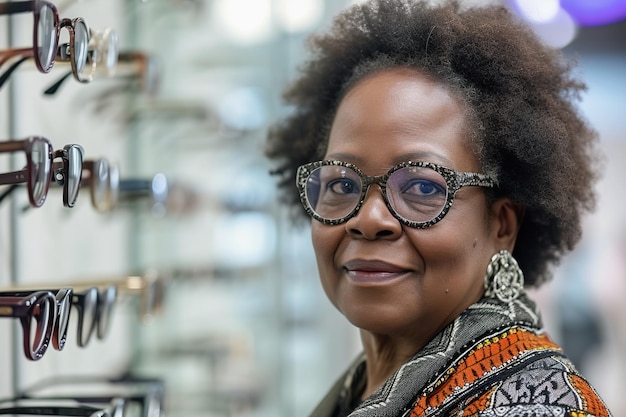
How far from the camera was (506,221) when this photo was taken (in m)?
1.64

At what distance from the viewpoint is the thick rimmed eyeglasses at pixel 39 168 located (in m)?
1.35

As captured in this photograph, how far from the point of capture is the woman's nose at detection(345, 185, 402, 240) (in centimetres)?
149

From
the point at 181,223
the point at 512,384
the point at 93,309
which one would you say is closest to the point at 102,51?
the point at 93,309

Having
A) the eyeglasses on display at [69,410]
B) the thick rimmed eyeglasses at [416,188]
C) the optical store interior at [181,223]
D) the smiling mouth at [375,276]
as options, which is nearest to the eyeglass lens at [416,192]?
the thick rimmed eyeglasses at [416,188]

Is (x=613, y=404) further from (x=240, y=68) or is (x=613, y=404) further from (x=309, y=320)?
(x=240, y=68)

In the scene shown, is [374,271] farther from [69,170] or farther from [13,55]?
[13,55]

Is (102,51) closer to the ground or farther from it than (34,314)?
farther from it

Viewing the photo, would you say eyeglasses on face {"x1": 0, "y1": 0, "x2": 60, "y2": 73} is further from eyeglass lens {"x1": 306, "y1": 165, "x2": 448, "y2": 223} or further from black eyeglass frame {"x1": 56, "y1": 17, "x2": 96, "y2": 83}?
eyeglass lens {"x1": 306, "y1": 165, "x2": 448, "y2": 223}

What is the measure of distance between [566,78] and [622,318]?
16.1ft

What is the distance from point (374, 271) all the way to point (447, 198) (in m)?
0.18

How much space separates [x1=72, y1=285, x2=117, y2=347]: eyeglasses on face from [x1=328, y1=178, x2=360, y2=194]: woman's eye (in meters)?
0.51

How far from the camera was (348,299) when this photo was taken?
1.56 meters

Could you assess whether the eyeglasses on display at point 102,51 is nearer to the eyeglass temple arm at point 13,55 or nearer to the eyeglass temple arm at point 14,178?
the eyeglass temple arm at point 13,55

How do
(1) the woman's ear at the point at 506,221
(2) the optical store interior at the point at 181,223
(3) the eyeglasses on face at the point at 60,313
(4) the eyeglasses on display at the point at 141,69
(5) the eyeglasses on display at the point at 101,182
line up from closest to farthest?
1. (3) the eyeglasses on face at the point at 60,313
2. (1) the woman's ear at the point at 506,221
3. (5) the eyeglasses on display at the point at 101,182
4. (2) the optical store interior at the point at 181,223
5. (4) the eyeglasses on display at the point at 141,69
